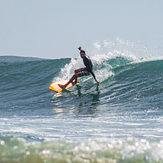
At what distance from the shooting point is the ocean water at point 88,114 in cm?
374

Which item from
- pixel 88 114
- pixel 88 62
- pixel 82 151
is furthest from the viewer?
pixel 88 62

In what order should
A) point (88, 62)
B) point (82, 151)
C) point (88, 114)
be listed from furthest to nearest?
point (88, 62)
point (88, 114)
point (82, 151)

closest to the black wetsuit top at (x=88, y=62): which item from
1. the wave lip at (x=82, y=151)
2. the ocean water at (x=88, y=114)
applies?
the ocean water at (x=88, y=114)

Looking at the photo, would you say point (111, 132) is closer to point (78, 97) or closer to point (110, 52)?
point (78, 97)

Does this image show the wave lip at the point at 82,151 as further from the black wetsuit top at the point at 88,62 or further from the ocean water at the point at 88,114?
the black wetsuit top at the point at 88,62

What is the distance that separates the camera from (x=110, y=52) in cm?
1460

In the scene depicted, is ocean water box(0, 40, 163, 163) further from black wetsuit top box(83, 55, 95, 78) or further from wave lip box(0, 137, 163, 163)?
black wetsuit top box(83, 55, 95, 78)

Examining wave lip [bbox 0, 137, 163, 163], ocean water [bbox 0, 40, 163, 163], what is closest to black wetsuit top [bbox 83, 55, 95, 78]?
ocean water [bbox 0, 40, 163, 163]

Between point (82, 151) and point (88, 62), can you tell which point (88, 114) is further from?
point (88, 62)

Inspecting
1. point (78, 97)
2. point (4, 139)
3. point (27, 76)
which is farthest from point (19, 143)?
point (27, 76)

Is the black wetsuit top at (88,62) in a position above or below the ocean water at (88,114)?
above

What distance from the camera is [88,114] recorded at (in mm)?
6863

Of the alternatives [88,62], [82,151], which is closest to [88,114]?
[82,151]

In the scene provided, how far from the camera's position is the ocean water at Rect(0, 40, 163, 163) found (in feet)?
12.3
